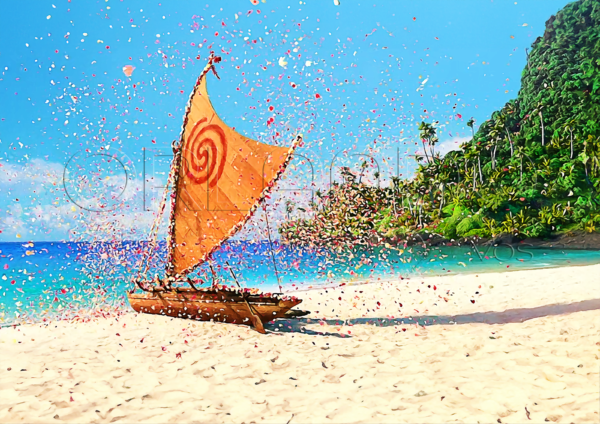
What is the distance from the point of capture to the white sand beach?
17.5ft

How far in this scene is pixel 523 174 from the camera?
5231 centimetres

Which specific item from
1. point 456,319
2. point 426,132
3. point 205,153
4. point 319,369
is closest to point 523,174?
point 426,132

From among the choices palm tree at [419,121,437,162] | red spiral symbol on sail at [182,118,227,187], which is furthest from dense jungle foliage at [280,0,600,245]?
red spiral symbol on sail at [182,118,227,187]

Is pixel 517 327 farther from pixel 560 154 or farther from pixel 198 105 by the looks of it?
pixel 560 154

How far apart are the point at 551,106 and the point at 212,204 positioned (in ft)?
216

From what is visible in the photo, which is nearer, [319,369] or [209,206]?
[319,369]

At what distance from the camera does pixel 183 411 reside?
555 centimetres

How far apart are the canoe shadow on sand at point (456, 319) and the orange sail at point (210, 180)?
278cm

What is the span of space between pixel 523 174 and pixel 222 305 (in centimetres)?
5154

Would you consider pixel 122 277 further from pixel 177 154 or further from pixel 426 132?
pixel 426 132

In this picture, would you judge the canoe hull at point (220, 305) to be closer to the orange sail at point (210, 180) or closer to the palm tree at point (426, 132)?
the orange sail at point (210, 180)

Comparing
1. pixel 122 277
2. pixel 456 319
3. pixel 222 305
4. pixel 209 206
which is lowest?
pixel 456 319

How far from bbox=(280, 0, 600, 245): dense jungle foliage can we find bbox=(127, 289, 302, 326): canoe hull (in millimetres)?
30082

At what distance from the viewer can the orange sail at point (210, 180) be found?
31.8 ft
